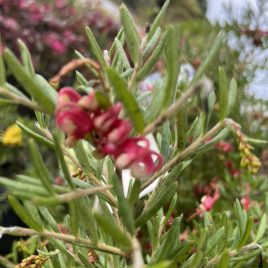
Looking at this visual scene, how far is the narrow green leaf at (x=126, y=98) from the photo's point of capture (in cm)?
32

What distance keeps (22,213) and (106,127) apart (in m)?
0.12

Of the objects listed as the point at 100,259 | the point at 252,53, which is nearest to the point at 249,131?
the point at 252,53

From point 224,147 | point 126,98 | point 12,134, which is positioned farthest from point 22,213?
point 12,134

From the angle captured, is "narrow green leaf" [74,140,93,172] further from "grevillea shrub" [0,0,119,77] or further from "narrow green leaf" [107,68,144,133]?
"grevillea shrub" [0,0,119,77]

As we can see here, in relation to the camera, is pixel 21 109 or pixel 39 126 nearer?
pixel 39 126

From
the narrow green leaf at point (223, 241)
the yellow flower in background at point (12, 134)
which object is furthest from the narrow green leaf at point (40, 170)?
the yellow flower in background at point (12, 134)

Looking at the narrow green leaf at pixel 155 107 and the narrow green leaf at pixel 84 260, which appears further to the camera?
the narrow green leaf at pixel 84 260

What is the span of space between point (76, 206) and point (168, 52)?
0.15 metres

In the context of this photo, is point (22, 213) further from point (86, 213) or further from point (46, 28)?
point (46, 28)

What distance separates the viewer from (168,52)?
0.33 m

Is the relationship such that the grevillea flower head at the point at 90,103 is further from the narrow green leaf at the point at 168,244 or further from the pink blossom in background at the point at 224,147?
the pink blossom in background at the point at 224,147

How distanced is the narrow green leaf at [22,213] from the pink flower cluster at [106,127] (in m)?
0.08

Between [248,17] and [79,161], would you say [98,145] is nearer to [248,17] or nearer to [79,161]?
[79,161]

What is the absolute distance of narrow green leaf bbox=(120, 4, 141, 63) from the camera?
45 centimetres
